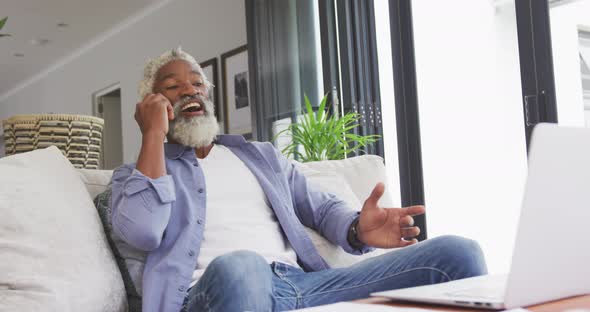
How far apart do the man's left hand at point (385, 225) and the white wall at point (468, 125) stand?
233 cm

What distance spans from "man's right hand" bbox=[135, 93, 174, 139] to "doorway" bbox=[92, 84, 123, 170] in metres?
5.76

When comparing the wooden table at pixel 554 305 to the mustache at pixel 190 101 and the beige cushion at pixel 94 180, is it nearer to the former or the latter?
the beige cushion at pixel 94 180

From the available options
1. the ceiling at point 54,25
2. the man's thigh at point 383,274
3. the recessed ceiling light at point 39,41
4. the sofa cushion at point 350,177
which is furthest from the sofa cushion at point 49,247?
the recessed ceiling light at point 39,41

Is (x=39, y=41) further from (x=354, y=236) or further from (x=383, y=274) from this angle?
(x=383, y=274)

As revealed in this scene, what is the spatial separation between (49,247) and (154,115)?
53cm

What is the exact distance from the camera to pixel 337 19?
4.12 metres

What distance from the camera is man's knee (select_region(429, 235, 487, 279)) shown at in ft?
4.22

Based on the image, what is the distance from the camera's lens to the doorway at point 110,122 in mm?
7656

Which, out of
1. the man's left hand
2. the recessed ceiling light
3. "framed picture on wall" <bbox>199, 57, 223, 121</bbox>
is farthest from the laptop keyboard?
the recessed ceiling light

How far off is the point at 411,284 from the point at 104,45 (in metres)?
6.70

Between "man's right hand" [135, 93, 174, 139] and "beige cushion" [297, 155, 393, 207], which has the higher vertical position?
"man's right hand" [135, 93, 174, 139]

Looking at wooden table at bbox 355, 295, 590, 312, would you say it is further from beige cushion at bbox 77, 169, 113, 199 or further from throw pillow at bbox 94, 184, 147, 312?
beige cushion at bbox 77, 169, 113, 199

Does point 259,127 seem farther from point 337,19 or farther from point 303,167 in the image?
point 303,167

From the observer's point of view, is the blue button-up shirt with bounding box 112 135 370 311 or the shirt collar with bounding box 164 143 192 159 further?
the shirt collar with bounding box 164 143 192 159
